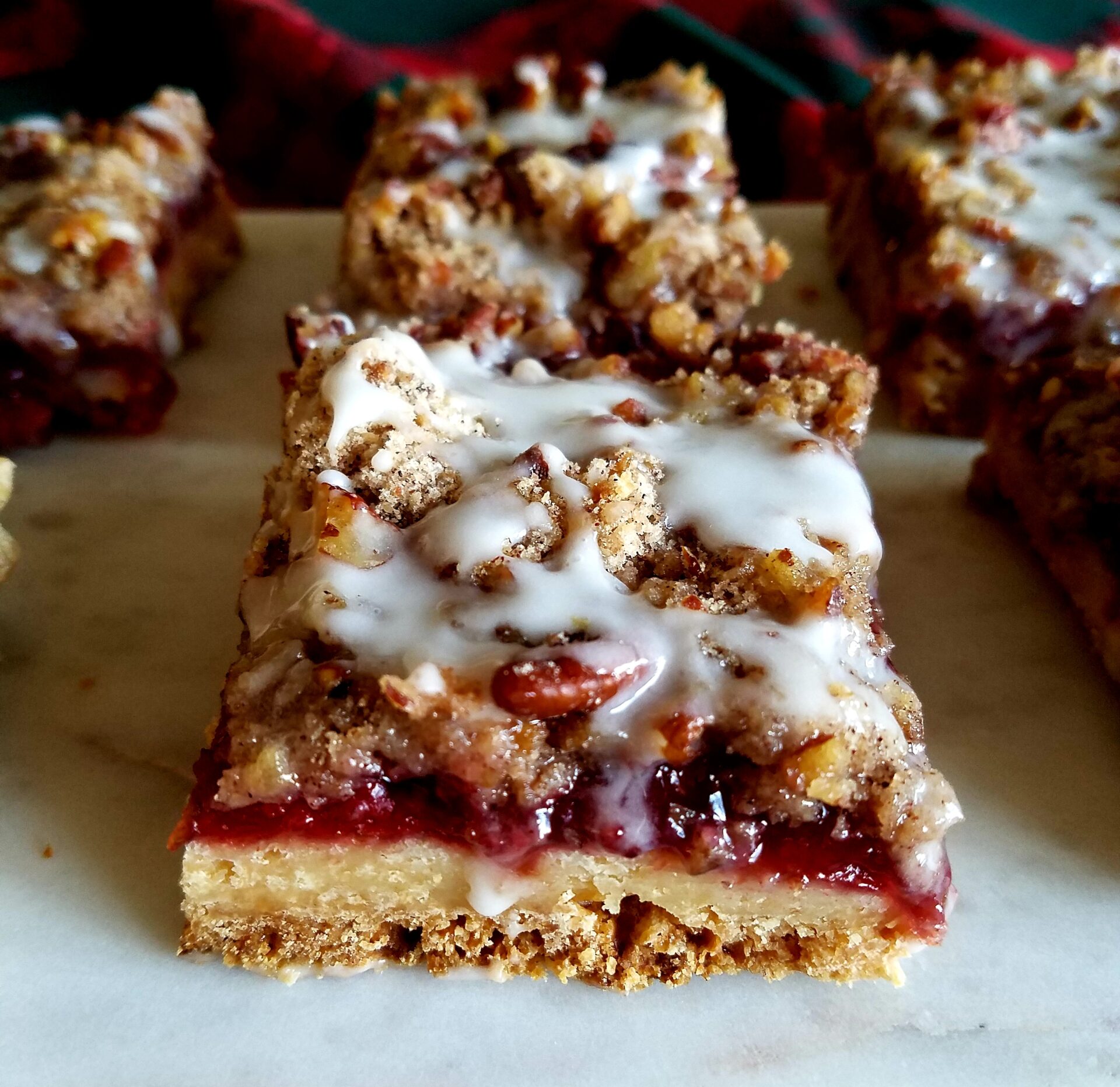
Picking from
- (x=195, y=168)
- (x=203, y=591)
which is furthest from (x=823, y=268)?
(x=203, y=591)

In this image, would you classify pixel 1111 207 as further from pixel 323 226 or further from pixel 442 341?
pixel 323 226

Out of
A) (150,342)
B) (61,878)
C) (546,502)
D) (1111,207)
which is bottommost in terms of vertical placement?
(61,878)

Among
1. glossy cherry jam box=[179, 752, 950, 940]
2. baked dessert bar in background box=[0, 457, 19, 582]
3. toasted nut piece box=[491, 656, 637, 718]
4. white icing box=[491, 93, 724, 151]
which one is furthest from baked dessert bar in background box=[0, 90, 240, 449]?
toasted nut piece box=[491, 656, 637, 718]

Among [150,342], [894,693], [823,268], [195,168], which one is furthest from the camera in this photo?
[823,268]

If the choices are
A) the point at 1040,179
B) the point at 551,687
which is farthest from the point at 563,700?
the point at 1040,179

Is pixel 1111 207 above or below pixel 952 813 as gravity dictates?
above
